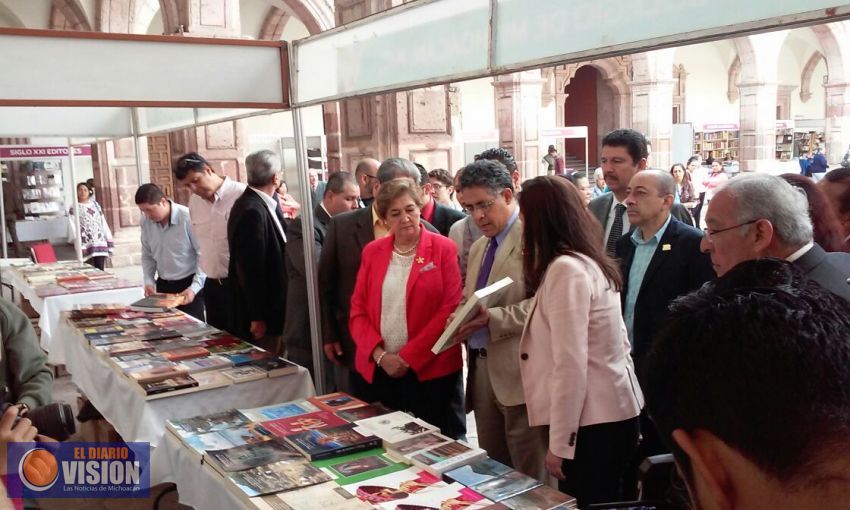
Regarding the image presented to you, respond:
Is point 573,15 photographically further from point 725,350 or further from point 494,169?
point 725,350

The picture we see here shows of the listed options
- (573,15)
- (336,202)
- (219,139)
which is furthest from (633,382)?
(219,139)

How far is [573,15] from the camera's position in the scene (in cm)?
189

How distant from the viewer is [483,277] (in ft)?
8.71

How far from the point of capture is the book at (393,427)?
83.3 inches

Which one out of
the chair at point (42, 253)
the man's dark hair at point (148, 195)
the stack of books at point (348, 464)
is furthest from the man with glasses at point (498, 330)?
the chair at point (42, 253)

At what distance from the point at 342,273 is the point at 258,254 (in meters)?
0.69

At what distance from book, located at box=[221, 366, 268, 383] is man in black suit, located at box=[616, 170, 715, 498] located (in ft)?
4.90

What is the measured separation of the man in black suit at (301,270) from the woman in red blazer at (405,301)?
74 centimetres

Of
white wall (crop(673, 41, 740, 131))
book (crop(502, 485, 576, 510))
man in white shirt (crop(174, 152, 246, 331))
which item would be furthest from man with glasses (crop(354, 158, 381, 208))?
white wall (crop(673, 41, 740, 131))

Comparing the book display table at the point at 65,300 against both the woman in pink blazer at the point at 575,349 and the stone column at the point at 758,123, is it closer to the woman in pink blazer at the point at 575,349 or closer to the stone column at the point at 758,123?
the woman in pink blazer at the point at 575,349

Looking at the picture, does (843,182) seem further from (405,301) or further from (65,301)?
(65,301)

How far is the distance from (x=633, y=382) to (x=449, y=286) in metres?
0.81

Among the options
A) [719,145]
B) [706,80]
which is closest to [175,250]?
[719,145]

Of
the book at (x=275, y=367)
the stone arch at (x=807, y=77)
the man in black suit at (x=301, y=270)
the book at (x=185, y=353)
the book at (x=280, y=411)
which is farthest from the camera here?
the stone arch at (x=807, y=77)
